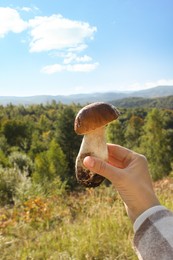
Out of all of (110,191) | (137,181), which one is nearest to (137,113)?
(110,191)

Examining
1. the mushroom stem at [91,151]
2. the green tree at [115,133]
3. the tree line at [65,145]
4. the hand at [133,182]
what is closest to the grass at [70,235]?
the mushroom stem at [91,151]

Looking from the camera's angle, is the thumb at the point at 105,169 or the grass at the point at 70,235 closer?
the thumb at the point at 105,169

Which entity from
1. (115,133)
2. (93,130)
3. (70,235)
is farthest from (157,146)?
(93,130)

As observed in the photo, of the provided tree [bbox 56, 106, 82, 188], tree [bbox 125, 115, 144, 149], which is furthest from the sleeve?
tree [bbox 125, 115, 144, 149]

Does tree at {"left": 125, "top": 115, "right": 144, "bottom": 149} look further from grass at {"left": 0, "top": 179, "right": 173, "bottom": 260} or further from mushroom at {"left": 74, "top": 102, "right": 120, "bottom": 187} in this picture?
mushroom at {"left": 74, "top": 102, "right": 120, "bottom": 187}

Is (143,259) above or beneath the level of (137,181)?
beneath

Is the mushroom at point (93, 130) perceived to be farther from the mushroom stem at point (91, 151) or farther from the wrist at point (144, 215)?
the wrist at point (144, 215)

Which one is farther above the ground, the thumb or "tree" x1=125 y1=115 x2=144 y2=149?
the thumb

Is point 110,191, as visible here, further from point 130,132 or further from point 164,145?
point 130,132
